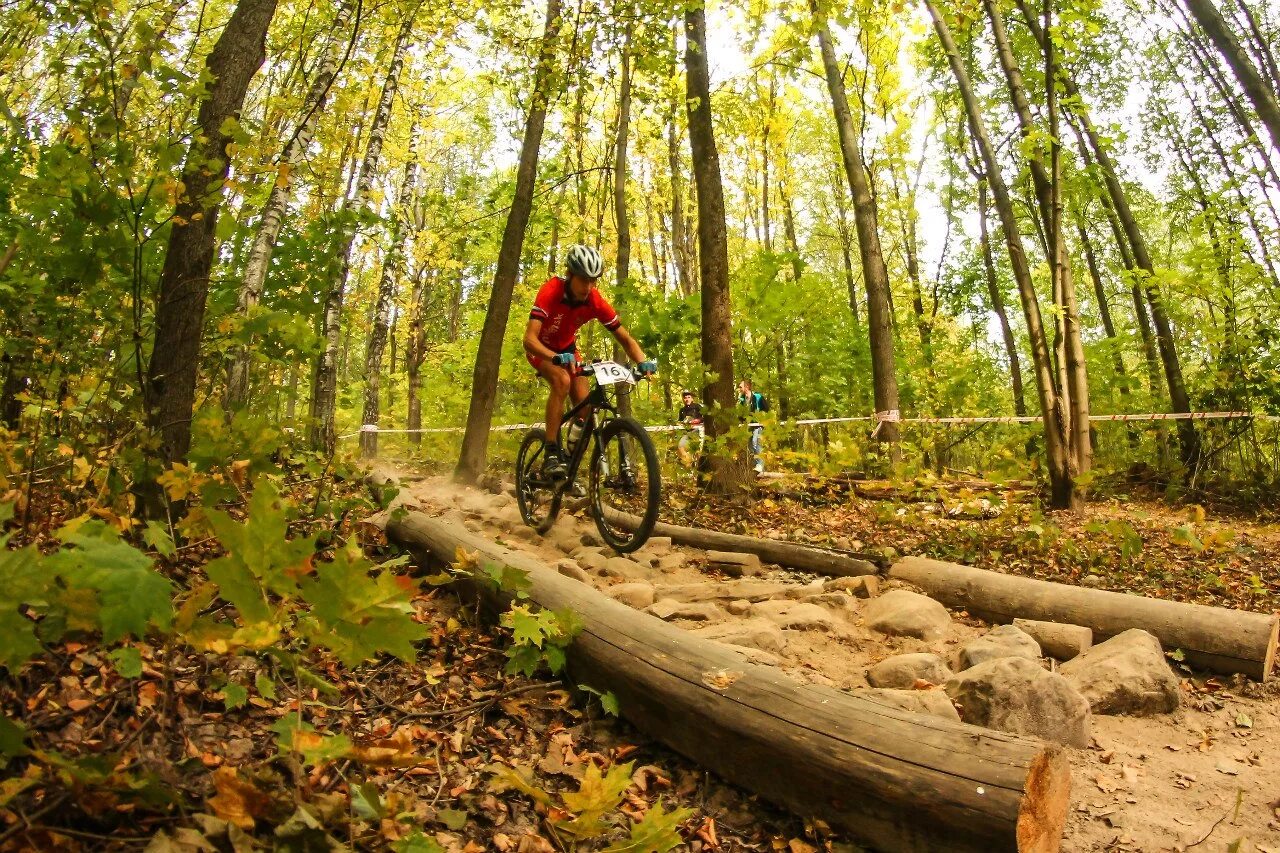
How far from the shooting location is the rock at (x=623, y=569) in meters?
5.14

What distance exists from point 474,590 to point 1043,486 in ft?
28.5

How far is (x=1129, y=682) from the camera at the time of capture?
3.51m

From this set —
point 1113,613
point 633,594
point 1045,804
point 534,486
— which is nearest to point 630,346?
point 534,486

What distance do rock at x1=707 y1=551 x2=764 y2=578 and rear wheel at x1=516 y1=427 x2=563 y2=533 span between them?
1.51 meters

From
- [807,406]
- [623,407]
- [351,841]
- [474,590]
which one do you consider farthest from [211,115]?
[807,406]

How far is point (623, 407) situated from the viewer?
1012 cm

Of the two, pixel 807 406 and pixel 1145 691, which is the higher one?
pixel 807 406

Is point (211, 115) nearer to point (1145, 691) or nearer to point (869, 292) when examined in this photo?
point (1145, 691)

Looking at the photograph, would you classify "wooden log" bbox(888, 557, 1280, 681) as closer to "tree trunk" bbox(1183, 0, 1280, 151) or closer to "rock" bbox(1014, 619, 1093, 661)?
"rock" bbox(1014, 619, 1093, 661)

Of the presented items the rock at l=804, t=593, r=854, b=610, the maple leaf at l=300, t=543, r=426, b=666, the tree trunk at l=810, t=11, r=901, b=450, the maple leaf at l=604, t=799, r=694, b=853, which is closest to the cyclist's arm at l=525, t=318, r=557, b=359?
the rock at l=804, t=593, r=854, b=610

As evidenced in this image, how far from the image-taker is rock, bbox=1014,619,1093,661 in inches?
161

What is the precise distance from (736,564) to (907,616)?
5.05 feet

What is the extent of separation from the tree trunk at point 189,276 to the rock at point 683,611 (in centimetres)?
253

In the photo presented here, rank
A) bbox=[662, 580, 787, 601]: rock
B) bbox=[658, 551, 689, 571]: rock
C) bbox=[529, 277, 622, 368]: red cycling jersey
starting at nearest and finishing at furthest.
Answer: bbox=[662, 580, 787, 601]: rock → bbox=[658, 551, 689, 571]: rock → bbox=[529, 277, 622, 368]: red cycling jersey
